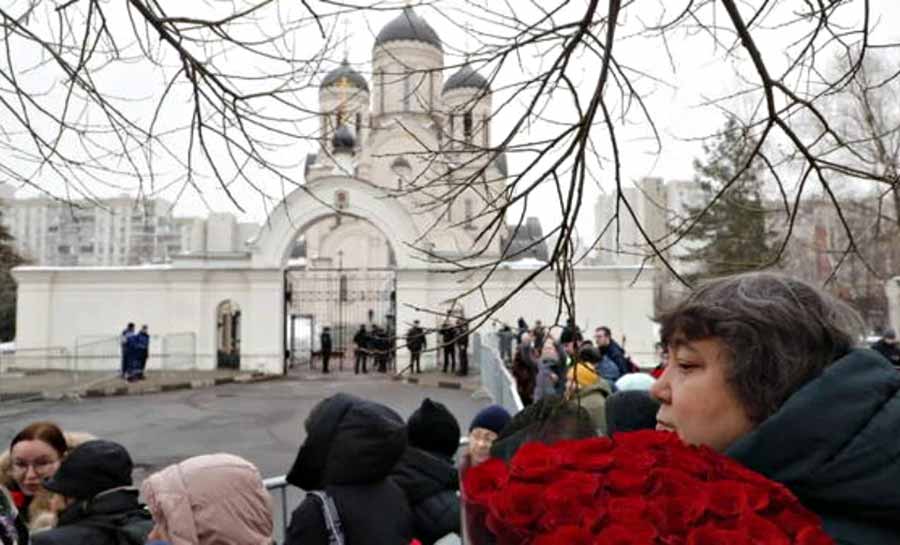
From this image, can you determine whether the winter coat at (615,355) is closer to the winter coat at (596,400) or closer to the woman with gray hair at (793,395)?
the winter coat at (596,400)

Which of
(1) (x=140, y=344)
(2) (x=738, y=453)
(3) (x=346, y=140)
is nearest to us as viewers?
(2) (x=738, y=453)

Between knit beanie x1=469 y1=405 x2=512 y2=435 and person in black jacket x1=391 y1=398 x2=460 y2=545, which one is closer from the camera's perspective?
person in black jacket x1=391 y1=398 x2=460 y2=545

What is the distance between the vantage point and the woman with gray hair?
967mm

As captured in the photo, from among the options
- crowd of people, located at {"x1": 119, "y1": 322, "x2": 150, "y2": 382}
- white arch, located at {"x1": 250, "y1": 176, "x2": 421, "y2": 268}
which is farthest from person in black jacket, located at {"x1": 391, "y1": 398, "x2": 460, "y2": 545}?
white arch, located at {"x1": 250, "y1": 176, "x2": 421, "y2": 268}

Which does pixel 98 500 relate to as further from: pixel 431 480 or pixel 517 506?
pixel 517 506

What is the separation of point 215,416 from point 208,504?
12209mm

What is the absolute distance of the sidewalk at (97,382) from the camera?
16500 mm

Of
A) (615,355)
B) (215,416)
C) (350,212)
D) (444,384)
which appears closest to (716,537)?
(615,355)

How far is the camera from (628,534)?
2.56 ft

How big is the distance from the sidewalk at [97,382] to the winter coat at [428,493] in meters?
15.4

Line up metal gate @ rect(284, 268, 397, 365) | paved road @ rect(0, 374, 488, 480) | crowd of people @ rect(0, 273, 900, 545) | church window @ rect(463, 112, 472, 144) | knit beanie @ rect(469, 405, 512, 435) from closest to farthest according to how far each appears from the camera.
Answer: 1. crowd of people @ rect(0, 273, 900, 545)
2. knit beanie @ rect(469, 405, 512, 435)
3. church window @ rect(463, 112, 472, 144)
4. paved road @ rect(0, 374, 488, 480)
5. metal gate @ rect(284, 268, 397, 365)

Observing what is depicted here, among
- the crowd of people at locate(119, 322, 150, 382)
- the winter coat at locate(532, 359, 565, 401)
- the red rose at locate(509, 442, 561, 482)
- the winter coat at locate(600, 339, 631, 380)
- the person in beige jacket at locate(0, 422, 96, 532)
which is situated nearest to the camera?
the red rose at locate(509, 442, 561, 482)

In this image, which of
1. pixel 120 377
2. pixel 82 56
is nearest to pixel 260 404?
pixel 120 377

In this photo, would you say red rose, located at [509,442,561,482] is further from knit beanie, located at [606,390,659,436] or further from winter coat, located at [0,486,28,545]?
winter coat, located at [0,486,28,545]
